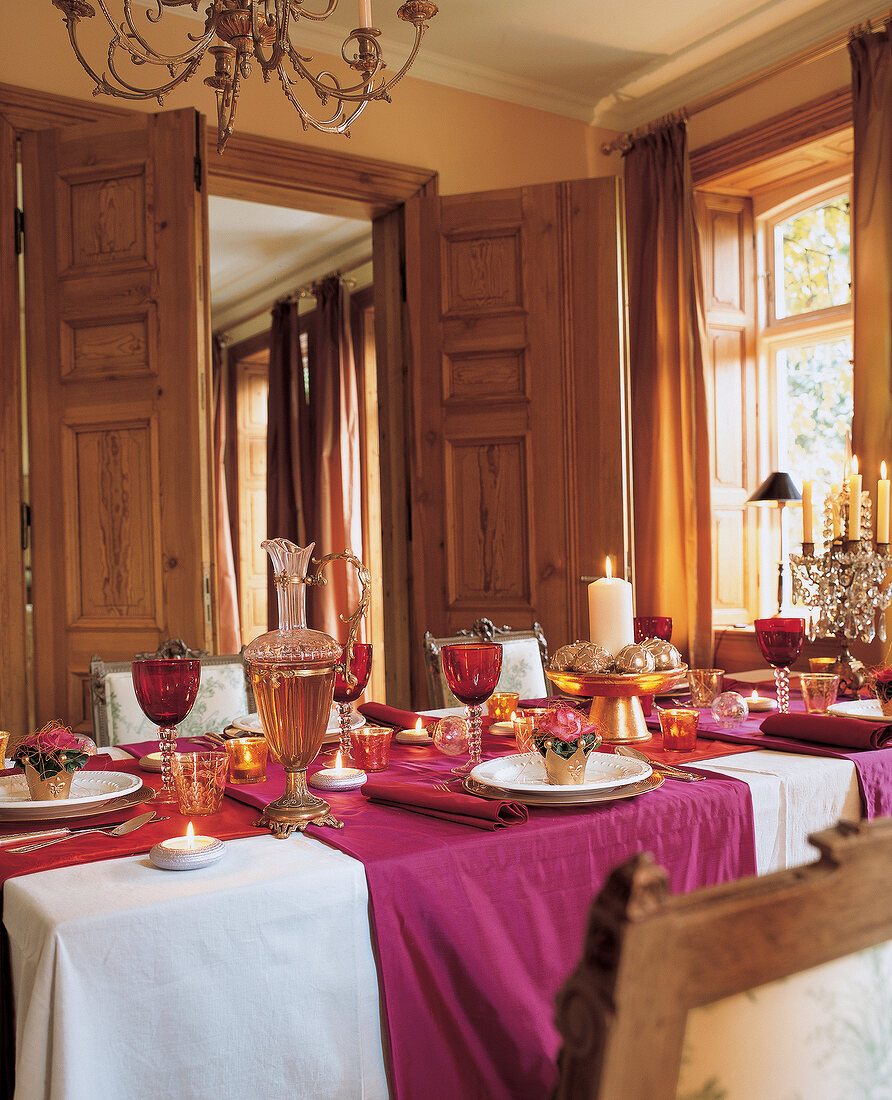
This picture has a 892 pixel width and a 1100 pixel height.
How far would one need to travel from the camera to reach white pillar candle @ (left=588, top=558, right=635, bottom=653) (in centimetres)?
182

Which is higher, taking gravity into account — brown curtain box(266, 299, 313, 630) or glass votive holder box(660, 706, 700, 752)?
brown curtain box(266, 299, 313, 630)

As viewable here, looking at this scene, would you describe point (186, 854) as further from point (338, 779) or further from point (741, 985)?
point (741, 985)

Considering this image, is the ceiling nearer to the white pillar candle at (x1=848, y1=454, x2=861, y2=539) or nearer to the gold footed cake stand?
the white pillar candle at (x1=848, y1=454, x2=861, y2=539)

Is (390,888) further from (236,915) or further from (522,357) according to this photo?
(522,357)

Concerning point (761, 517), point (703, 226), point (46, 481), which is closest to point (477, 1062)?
point (46, 481)

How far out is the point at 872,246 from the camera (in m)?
3.57

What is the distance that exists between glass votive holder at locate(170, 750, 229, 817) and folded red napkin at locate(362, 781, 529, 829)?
20 centimetres

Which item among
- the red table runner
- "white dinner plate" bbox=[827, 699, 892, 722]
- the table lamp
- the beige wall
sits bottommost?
the red table runner

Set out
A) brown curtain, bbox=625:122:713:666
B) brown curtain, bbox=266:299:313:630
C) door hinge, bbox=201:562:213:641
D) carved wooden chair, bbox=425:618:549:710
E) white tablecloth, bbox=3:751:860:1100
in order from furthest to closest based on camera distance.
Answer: brown curtain, bbox=266:299:313:630 → brown curtain, bbox=625:122:713:666 → door hinge, bbox=201:562:213:641 → carved wooden chair, bbox=425:618:549:710 → white tablecloth, bbox=3:751:860:1100

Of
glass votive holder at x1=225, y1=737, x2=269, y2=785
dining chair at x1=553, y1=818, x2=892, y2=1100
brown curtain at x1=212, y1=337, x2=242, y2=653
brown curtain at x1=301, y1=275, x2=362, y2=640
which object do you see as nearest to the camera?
dining chair at x1=553, y1=818, x2=892, y2=1100

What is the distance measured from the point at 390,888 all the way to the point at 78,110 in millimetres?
3189

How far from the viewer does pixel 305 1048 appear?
105cm

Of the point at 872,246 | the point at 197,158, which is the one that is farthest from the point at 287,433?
the point at 872,246

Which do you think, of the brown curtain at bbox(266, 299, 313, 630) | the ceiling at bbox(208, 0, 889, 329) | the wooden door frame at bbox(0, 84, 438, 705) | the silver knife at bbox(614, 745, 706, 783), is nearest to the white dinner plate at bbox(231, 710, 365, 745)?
the silver knife at bbox(614, 745, 706, 783)
